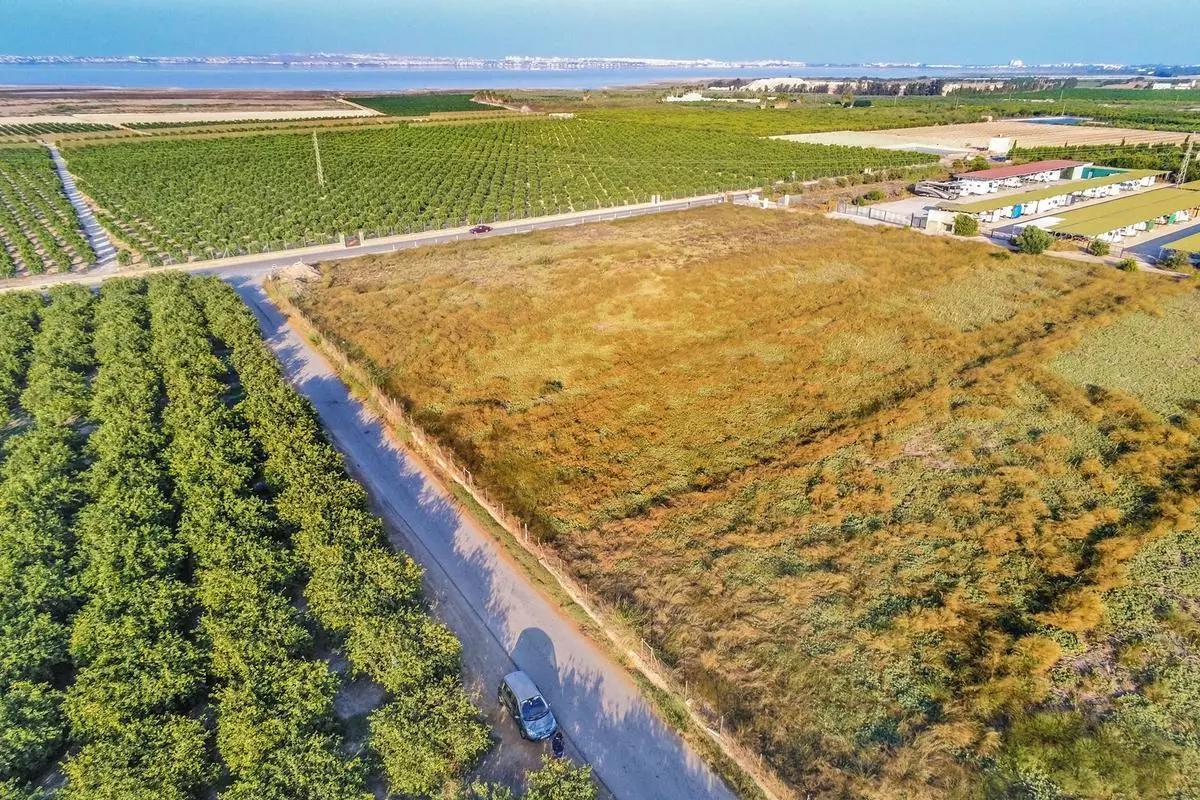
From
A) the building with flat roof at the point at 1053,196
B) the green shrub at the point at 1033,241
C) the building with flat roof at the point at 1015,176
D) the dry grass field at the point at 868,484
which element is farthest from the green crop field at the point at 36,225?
the building with flat roof at the point at 1015,176

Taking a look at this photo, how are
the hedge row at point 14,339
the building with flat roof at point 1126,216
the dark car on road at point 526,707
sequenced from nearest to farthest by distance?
1. the dark car on road at point 526,707
2. the hedge row at point 14,339
3. the building with flat roof at point 1126,216

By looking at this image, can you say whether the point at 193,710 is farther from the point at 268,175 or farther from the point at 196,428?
the point at 268,175

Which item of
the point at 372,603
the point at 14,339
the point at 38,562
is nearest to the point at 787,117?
the point at 14,339

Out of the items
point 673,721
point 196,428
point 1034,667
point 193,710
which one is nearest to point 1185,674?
point 1034,667

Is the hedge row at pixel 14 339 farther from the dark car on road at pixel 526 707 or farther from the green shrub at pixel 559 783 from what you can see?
the green shrub at pixel 559 783

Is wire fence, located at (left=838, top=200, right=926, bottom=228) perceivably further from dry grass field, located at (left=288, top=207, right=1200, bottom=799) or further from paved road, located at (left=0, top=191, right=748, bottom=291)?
dry grass field, located at (left=288, top=207, right=1200, bottom=799)

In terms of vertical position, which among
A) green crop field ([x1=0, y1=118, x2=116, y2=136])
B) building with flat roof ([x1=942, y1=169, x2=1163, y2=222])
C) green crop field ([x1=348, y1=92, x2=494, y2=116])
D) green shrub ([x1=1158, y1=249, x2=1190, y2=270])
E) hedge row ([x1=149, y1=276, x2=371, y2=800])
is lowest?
hedge row ([x1=149, y1=276, x2=371, y2=800])

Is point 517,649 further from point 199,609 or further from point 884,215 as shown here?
point 884,215

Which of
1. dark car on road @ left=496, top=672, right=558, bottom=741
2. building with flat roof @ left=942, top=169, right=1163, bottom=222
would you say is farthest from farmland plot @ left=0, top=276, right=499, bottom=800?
building with flat roof @ left=942, top=169, right=1163, bottom=222
